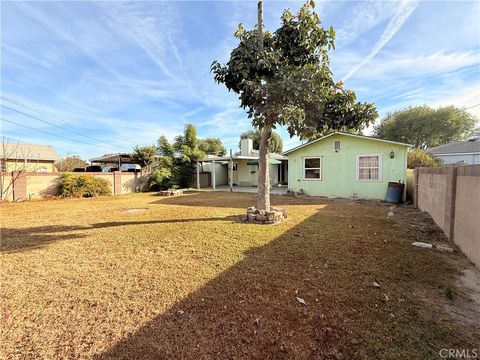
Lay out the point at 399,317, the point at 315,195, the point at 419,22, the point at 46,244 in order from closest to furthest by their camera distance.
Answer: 1. the point at 399,317
2. the point at 46,244
3. the point at 419,22
4. the point at 315,195

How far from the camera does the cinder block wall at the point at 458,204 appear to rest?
353 centimetres

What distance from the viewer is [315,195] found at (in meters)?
13.0

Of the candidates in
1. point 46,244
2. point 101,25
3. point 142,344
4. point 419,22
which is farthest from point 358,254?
point 101,25

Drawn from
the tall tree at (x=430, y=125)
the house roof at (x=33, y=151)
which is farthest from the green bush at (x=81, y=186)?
the tall tree at (x=430, y=125)

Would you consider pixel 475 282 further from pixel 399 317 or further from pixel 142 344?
pixel 142 344

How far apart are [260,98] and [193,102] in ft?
54.6

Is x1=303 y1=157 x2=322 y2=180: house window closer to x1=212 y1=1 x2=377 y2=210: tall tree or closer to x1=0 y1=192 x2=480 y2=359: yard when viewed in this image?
x1=212 y1=1 x2=377 y2=210: tall tree

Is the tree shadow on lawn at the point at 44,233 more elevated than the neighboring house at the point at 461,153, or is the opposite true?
the neighboring house at the point at 461,153

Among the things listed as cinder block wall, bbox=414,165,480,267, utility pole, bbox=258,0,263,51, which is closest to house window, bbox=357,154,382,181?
cinder block wall, bbox=414,165,480,267

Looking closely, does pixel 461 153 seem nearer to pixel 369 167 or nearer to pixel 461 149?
pixel 461 149

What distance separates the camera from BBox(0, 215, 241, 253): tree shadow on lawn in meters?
4.76

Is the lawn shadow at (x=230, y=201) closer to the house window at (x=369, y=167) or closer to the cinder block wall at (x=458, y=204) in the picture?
the house window at (x=369, y=167)

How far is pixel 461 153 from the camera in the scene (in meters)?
21.2

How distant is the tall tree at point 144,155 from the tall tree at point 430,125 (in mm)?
30524
